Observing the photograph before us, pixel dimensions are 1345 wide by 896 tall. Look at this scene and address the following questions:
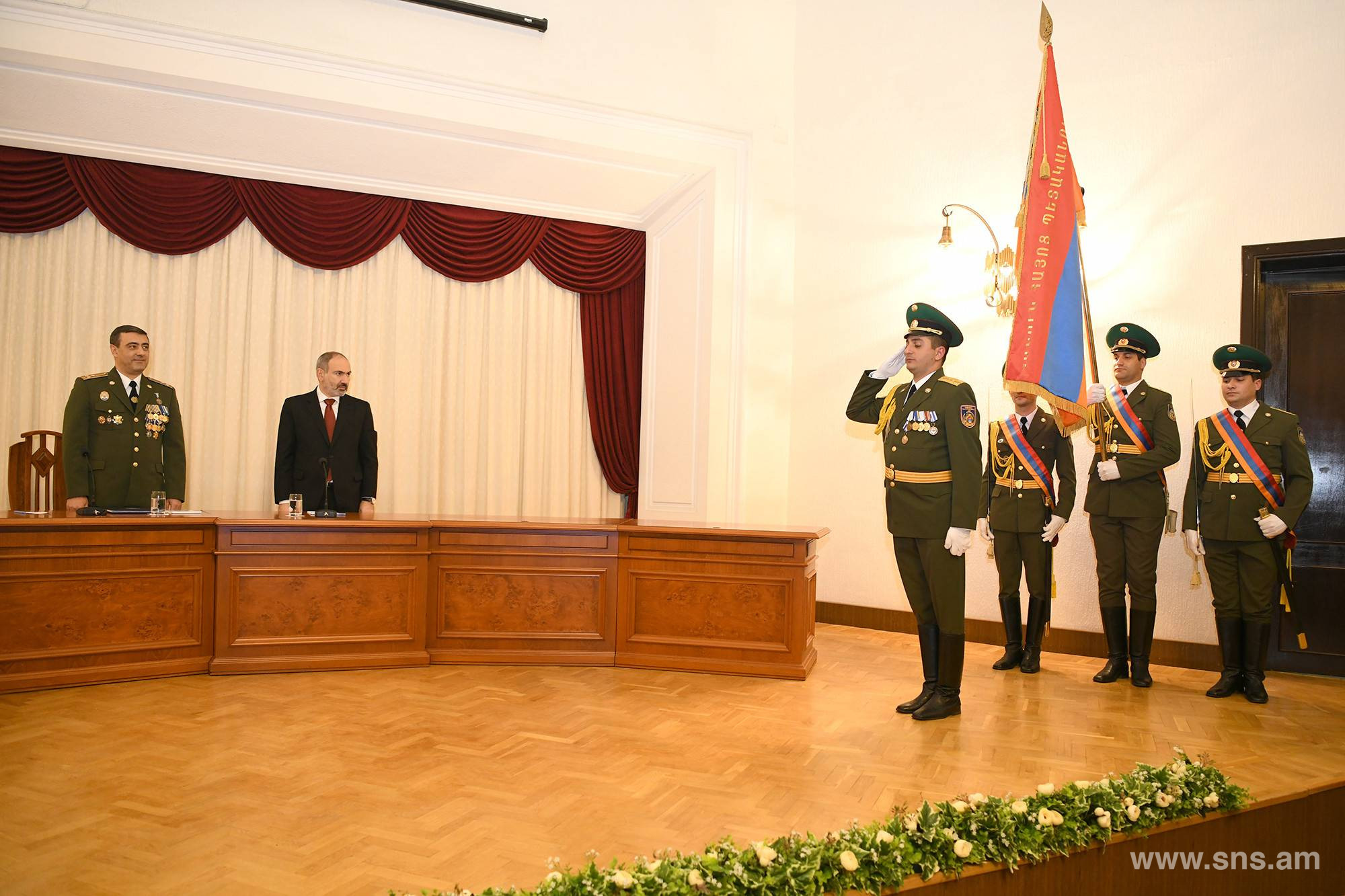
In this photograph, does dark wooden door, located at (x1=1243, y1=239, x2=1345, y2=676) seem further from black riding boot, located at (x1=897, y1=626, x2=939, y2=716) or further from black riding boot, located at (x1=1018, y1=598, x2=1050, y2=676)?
black riding boot, located at (x1=897, y1=626, x2=939, y2=716)

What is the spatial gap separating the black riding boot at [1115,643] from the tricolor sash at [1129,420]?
91cm

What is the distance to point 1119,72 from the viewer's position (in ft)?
18.7

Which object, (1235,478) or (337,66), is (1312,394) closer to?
(1235,478)

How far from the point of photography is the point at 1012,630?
533 centimetres

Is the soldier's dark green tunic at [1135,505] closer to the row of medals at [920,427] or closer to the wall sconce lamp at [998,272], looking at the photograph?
the wall sconce lamp at [998,272]

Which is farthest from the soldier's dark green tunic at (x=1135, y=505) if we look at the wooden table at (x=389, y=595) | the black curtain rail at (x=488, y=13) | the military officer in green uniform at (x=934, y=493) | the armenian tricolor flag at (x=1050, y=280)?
the black curtain rail at (x=488, y=13)

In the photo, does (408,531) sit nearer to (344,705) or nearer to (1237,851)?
(344,705)

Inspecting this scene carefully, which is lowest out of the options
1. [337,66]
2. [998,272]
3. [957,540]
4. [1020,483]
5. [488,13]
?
[957,540]

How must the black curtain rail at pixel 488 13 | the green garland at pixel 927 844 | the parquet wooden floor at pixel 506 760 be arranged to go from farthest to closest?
1. the black curtain rail at pixel 488 13
2. the parquet wooden floor at pixel 506 760
3. the green garland at pixel 927 844

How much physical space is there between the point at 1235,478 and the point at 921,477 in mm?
1785

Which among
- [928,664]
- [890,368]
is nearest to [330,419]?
[890,368]

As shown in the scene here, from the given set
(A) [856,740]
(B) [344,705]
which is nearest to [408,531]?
(B) [344,705]

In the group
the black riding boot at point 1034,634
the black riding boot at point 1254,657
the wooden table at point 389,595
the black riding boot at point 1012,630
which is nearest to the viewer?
the wooden table at point 389,595

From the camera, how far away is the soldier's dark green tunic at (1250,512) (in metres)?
4.46
